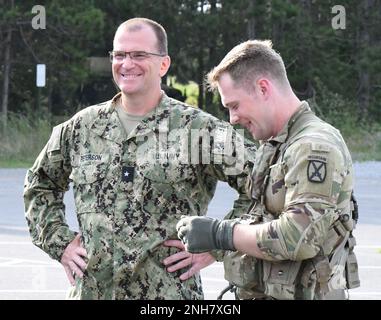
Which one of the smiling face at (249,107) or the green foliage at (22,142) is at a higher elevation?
the smiling face at (249,107)

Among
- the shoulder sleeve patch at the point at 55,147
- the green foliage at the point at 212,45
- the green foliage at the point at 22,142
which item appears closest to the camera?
the shoulder sleeve patch at the point at 55,147

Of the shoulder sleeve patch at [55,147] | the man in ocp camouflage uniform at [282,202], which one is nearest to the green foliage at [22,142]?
the shoulder sleeve patch at [55,147]

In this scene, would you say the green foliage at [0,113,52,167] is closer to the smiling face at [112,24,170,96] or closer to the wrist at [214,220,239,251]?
the smiling face at [112,24,170,96]

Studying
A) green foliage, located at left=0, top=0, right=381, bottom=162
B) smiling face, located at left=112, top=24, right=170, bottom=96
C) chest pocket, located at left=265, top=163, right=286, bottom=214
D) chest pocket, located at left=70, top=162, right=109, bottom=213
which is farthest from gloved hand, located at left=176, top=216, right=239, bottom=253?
green foliage, located at left=0, top=0, right=381, bottom=162

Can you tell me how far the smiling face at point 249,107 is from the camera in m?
3.38

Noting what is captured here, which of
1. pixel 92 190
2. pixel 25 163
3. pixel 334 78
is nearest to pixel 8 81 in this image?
pixel 25 163

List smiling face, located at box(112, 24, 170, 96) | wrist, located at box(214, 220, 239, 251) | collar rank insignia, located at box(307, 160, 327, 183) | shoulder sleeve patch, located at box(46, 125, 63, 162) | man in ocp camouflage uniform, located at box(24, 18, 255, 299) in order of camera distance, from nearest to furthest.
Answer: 1. collar rank insignia, located at box(307, 160, 327, 183)
2. wrist, located at box(214, 220, 239, 251)
3. man in ocp camouflage uniform, located at box(24, 18, 255, 299)
4. smiling face, located at box(112, 24, 170, 96)
5. shoulder sleeve patch, located at box(46, 125, 63, 162)

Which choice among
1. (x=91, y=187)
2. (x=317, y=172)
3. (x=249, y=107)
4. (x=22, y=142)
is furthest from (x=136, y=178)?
(x=22, y=142)

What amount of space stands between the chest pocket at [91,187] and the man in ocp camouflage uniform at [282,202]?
0.89 m

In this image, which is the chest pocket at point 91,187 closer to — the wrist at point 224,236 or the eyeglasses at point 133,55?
the eyeglasses at point 133,55

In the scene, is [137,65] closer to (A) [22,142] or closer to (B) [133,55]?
(B) [133,55]

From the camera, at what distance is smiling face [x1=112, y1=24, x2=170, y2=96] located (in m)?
4.30

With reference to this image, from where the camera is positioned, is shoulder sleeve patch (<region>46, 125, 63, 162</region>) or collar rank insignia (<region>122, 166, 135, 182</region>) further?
shoulder sleeve patch (<region>46, 125, 63, 162</region>)

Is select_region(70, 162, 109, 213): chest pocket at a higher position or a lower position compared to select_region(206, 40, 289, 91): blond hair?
lower
